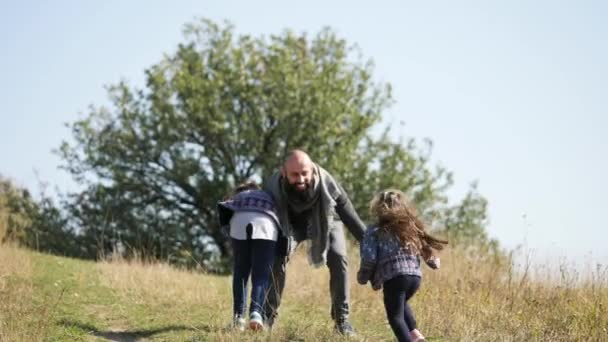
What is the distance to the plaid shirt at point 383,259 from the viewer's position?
7414 mm

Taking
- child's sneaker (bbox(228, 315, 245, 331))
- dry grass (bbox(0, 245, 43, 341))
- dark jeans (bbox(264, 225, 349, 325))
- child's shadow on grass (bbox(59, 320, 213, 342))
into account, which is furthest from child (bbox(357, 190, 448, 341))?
dry grass (bbox(0, 245, 43, 341))

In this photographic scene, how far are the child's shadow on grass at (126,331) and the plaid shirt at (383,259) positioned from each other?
7.61 ft

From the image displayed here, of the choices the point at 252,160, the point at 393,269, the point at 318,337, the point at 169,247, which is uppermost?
the point at 252,160

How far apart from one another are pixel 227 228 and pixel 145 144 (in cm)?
1932

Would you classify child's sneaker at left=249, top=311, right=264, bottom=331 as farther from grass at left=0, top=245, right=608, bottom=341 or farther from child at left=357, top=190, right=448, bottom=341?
child at left=357, top=190, right=448, bottom=341

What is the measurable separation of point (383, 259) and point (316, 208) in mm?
1089

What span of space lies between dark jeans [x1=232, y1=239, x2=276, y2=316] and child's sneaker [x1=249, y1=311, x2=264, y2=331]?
8 cm

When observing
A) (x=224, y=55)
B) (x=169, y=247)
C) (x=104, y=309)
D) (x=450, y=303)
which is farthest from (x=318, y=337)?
(x=224, y=55)

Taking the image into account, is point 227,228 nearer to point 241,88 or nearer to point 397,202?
point 397,202

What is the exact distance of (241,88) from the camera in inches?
1054

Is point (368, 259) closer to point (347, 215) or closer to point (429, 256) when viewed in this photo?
point (429, 256)

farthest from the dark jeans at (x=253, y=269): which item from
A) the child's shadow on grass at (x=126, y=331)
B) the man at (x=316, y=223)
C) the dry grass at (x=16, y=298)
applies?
the dry grass at (x=16, y=298)

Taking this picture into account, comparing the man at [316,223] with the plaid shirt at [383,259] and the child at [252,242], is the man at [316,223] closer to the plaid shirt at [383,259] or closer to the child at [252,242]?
the child at [252,242]

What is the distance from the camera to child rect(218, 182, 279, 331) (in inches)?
322
